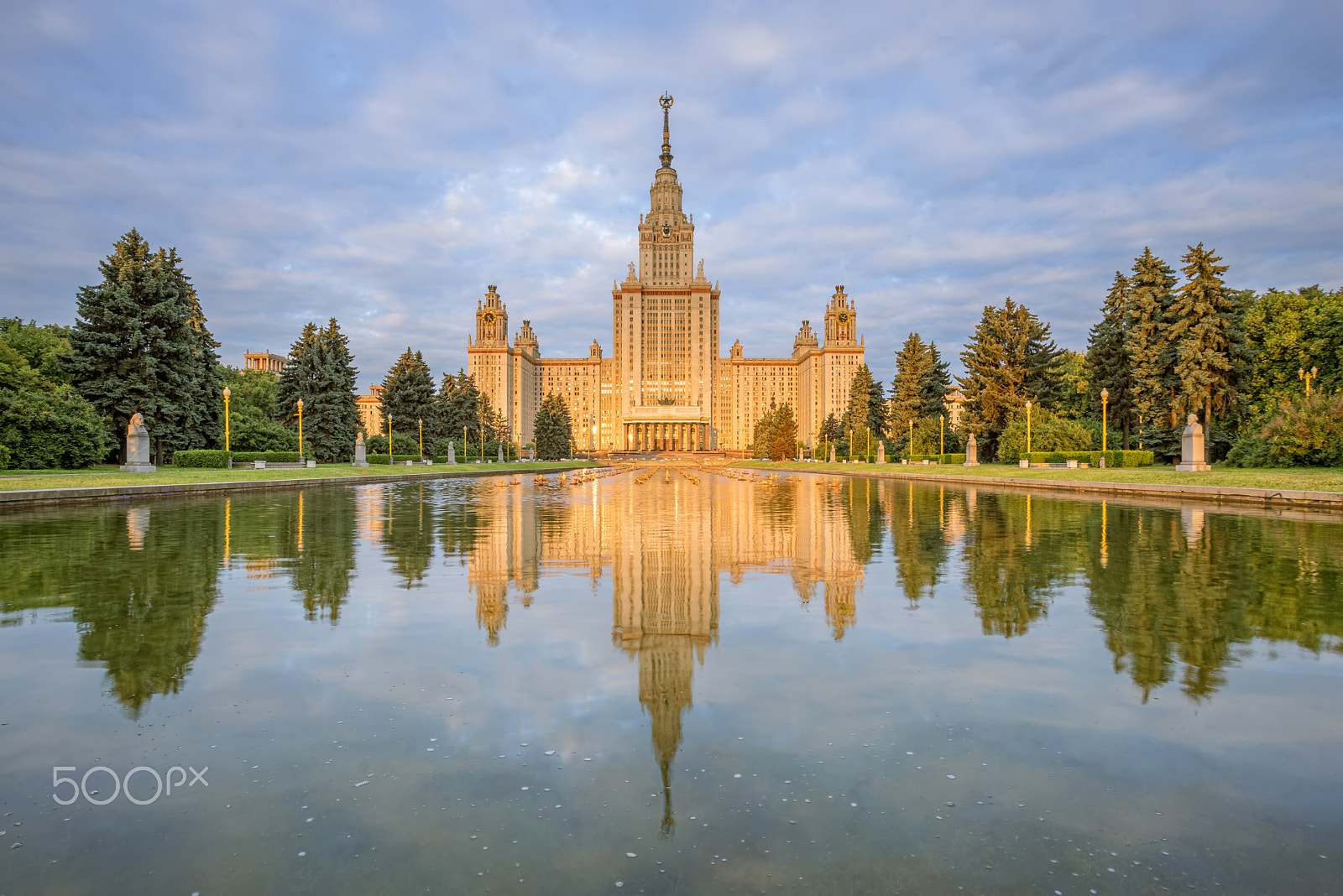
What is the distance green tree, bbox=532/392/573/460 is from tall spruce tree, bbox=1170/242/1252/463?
72873 millimetres

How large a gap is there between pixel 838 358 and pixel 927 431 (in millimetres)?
103080

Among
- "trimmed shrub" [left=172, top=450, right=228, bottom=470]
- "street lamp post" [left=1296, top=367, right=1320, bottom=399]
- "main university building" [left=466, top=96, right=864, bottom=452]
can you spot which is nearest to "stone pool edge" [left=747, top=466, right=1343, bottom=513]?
"street lamp post" [left=1296, top=367, right=1320, bottom=399]

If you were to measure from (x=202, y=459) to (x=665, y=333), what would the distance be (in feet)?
422

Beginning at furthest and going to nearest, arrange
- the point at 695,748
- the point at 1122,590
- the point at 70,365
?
the point at 70,365 < the point at 1122,590 < the point at 695,748

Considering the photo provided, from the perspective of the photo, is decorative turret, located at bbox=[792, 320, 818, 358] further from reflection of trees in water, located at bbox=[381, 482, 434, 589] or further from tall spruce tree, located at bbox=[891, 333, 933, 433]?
reflection of trees in water, located at bbox=[381, 482, 434, 589]

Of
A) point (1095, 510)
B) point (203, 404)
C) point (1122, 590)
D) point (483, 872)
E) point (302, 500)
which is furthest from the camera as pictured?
point (203, 404)

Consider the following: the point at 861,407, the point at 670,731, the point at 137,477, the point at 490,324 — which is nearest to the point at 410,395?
the point at 137,477

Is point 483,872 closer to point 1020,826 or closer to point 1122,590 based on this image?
point 1020,826

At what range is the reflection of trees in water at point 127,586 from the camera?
5129 mm

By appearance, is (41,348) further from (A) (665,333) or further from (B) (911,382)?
(A) (665,333)

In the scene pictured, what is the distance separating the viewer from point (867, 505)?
21.5 metres

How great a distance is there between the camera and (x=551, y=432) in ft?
320

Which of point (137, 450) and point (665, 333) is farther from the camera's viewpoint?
point (665, 333)

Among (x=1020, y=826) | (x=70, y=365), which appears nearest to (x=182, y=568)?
(x=1020, y=826)
